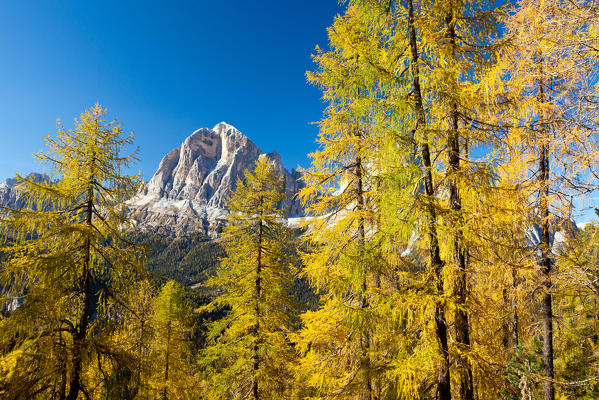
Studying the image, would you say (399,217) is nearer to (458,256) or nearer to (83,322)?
(458,256)

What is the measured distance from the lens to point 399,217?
3.82m

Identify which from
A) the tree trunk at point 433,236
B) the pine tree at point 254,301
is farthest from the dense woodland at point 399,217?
the pine tree at point 254,301

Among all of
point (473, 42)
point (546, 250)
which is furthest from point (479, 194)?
point (546, 250)

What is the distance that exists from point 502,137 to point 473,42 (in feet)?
5.56

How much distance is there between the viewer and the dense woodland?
392cm

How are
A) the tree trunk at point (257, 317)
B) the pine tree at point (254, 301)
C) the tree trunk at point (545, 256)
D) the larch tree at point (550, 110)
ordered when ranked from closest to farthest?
1. the larch tree at point (550, 110)
2. the tree trunk at point (545, 256)
3. the tree trunk at point (257, 317)
4. the pine tree at point (254, 301)

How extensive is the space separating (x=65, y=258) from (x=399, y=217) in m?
6.12

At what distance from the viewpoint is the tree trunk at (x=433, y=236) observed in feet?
12.8

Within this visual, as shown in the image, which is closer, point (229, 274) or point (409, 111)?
point (409, 111)

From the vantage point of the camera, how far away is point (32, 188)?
5.44 meters

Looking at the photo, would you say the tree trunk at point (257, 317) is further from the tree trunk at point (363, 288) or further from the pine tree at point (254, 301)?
the tree trunk at point (363, 288)

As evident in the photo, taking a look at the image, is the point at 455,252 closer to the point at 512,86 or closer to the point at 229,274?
the point at 512,86

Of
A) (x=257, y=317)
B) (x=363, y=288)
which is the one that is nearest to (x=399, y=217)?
(x=363, y=288)

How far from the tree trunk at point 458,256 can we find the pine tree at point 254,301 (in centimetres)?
615
